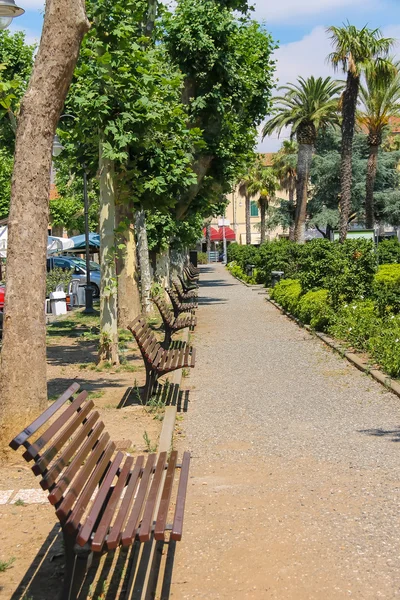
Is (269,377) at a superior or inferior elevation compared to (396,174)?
inferior

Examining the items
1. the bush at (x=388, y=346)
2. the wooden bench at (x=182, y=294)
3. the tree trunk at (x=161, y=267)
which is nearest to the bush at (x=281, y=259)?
the wooden bench at (x=182, y=294)

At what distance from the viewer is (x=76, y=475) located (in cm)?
421

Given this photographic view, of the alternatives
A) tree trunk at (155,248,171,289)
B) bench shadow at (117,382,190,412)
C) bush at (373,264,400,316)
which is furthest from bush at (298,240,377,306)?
tree trunk at (155,248,171,289)

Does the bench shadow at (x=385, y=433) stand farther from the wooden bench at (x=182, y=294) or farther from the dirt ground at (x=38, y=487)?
the wooden bench at (x=182, y=294)

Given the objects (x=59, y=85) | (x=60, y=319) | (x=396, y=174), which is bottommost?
(x=60, y=319)

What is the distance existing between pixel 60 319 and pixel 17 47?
31.8ft

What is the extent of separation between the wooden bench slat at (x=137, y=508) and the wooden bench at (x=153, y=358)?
154 inches

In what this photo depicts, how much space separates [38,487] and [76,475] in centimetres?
175

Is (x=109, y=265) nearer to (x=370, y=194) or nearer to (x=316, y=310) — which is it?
(x=316, y=310)

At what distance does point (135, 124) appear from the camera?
11516 mm

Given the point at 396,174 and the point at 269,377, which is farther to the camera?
the point at 396,174

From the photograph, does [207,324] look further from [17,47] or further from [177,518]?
[177,518]

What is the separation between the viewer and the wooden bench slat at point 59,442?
3.70m

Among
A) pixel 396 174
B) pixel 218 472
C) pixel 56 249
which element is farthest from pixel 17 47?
pixel 396 174
